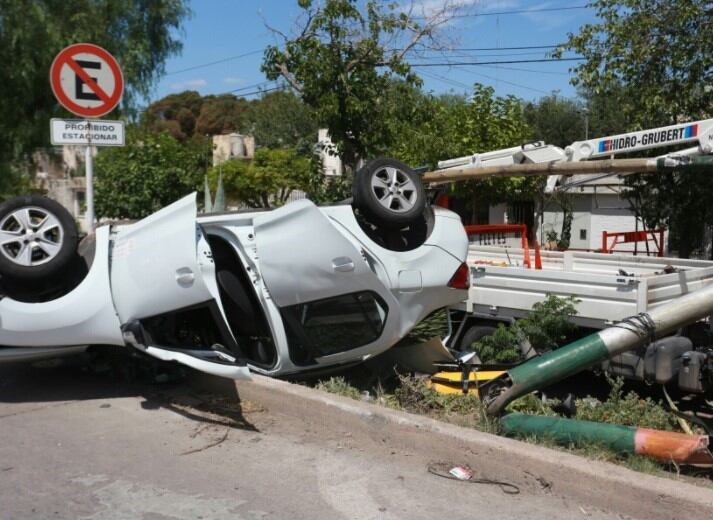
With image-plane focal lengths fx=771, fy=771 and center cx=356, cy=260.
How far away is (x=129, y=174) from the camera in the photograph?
14438 mm

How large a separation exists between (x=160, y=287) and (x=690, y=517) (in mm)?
3700

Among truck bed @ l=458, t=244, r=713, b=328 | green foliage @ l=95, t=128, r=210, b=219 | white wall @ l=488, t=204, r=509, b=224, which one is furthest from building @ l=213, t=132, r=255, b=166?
truck bed @ l=458, t=244, r=713, b=328

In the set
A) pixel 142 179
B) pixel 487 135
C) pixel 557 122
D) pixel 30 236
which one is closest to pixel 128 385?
pixel 30 236

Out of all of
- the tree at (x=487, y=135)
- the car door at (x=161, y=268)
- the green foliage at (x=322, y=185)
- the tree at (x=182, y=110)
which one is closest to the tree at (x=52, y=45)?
the green foliage at (x=322, y=185)

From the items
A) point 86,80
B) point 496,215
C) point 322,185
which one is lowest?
point 496,215

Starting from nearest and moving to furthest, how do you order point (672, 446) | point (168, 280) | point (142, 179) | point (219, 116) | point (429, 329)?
point (672, 446) → point (168, 280) → point (429, 329) → point (142, 179) → point (219, 116)

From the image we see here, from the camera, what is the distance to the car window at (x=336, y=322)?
19.4 feet

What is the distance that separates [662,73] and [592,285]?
6456 millimetres

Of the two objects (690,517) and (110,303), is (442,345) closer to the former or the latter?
(110,303)

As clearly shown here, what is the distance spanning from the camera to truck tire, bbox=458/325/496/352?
827 cm

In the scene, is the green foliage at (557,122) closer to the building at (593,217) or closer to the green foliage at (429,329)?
the building at (593,217)

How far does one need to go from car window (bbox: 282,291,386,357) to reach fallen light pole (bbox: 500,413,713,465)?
150 centimetres

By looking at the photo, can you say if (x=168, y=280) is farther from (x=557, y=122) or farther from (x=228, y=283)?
(x=557, y=122)

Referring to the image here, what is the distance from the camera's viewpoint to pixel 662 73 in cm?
1241
